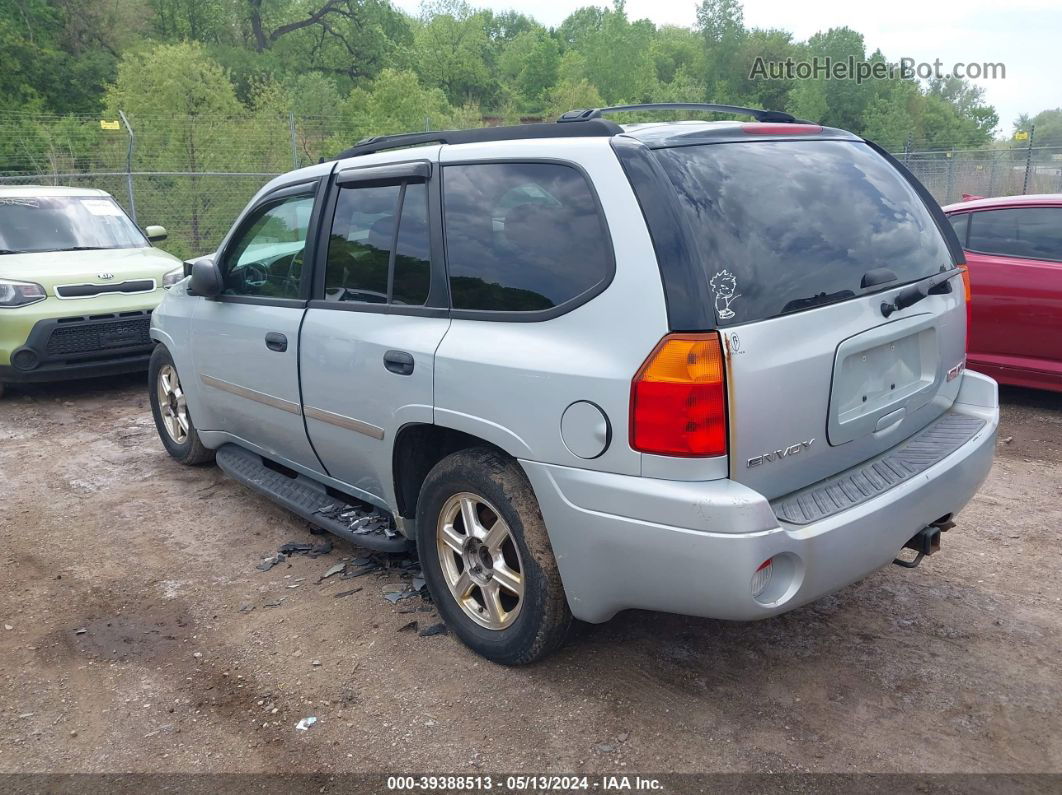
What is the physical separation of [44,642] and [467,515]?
1.90 m

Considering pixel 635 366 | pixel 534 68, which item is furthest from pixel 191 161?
pixel 534 68

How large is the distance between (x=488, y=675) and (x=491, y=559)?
1.41 feet

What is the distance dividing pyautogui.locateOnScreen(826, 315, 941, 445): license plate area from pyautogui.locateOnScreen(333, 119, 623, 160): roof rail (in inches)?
42.1

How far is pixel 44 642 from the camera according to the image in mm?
3592

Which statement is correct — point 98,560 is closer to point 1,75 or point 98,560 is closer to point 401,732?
point 401,732

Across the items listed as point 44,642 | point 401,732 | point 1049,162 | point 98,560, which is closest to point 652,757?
point 401,732

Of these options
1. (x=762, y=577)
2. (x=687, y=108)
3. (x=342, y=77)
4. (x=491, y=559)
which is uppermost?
(x=342, y=77)

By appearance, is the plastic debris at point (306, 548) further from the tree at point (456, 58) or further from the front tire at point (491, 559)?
the tree at point (456, 58)

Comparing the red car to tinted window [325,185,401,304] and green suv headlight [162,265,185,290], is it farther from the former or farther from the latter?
green suv headlight [162,265,185,290]

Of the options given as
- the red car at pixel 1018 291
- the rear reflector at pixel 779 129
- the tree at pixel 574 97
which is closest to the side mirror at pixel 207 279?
the rear reflector at pixel 779 129

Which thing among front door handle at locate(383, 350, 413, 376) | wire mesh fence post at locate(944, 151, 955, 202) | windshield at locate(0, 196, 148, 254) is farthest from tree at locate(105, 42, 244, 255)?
wire mesh fence post at locate(944, 151, 955, 202)

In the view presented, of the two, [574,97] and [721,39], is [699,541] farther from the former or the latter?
[721,39]

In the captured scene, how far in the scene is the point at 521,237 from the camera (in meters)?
2.99

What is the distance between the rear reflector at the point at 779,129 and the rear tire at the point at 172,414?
3865 millimetres
